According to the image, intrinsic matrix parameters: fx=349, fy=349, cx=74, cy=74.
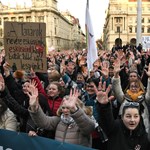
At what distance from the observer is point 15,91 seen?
17.4 feet

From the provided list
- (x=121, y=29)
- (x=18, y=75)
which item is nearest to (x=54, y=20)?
(x=121, y=29)

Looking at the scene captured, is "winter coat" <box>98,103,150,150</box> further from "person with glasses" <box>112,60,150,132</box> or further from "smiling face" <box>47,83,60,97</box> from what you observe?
"smiling face" <box>47,83,60,97</box>

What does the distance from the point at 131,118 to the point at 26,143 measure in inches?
52.5

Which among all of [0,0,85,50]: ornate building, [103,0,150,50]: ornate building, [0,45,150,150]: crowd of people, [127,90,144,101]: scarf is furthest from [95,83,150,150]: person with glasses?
[103,0,150,50]: ornate building

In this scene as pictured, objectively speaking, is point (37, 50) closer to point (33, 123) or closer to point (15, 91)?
point (15, 91)

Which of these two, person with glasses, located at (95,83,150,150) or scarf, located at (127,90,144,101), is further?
scarf, located at (127,90,144,101)

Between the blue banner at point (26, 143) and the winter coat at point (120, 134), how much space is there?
37 centimetres

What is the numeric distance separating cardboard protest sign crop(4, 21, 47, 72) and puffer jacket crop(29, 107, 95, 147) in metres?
1.13

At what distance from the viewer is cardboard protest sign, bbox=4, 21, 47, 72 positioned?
5.10 meters

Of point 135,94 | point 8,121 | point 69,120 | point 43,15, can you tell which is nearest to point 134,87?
point 135,94

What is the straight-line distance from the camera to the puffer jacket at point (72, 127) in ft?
12.5

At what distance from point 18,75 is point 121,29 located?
9933cm

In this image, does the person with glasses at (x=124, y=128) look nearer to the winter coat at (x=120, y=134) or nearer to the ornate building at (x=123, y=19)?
the winter coat at (x=120, y=134)

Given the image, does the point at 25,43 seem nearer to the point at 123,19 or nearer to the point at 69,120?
the point at 69,120
